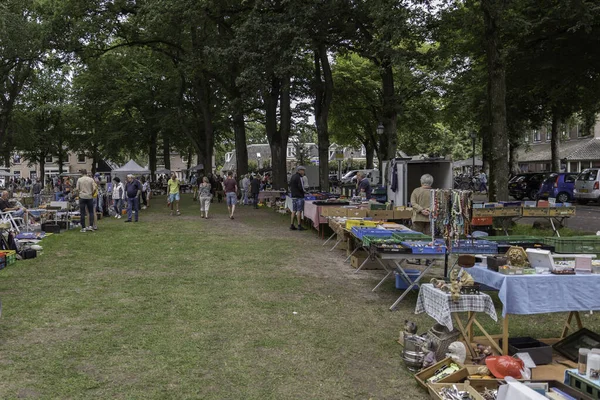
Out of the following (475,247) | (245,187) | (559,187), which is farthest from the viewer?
(245,187)

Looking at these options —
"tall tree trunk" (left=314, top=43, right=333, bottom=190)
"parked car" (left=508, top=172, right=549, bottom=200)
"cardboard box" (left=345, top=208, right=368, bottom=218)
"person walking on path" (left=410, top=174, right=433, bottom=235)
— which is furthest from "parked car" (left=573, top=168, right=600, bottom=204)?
"person walking on path" (left=410, top=174, right=433, bottom=235)

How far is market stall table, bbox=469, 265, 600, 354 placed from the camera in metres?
4.70

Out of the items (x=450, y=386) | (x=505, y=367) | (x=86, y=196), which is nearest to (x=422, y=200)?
(x=505, y=367)

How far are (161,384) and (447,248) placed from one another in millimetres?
3590

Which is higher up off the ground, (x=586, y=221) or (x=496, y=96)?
(x=496, y=96)

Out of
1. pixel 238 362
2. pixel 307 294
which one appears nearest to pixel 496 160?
pixel 307 294

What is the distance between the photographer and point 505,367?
4.31 m

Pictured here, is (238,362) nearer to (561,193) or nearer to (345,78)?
(561,193)

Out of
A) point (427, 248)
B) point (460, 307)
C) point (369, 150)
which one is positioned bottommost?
point (460, 307)

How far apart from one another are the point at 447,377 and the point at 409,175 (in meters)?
14.8

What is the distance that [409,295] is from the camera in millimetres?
7707

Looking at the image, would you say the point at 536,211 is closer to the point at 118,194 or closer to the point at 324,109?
the point at 324,109

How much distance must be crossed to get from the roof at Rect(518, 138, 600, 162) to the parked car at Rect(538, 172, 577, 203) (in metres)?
16.1

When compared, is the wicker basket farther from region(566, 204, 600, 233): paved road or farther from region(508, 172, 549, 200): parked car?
region(508, 172, 549, 200): parked car
